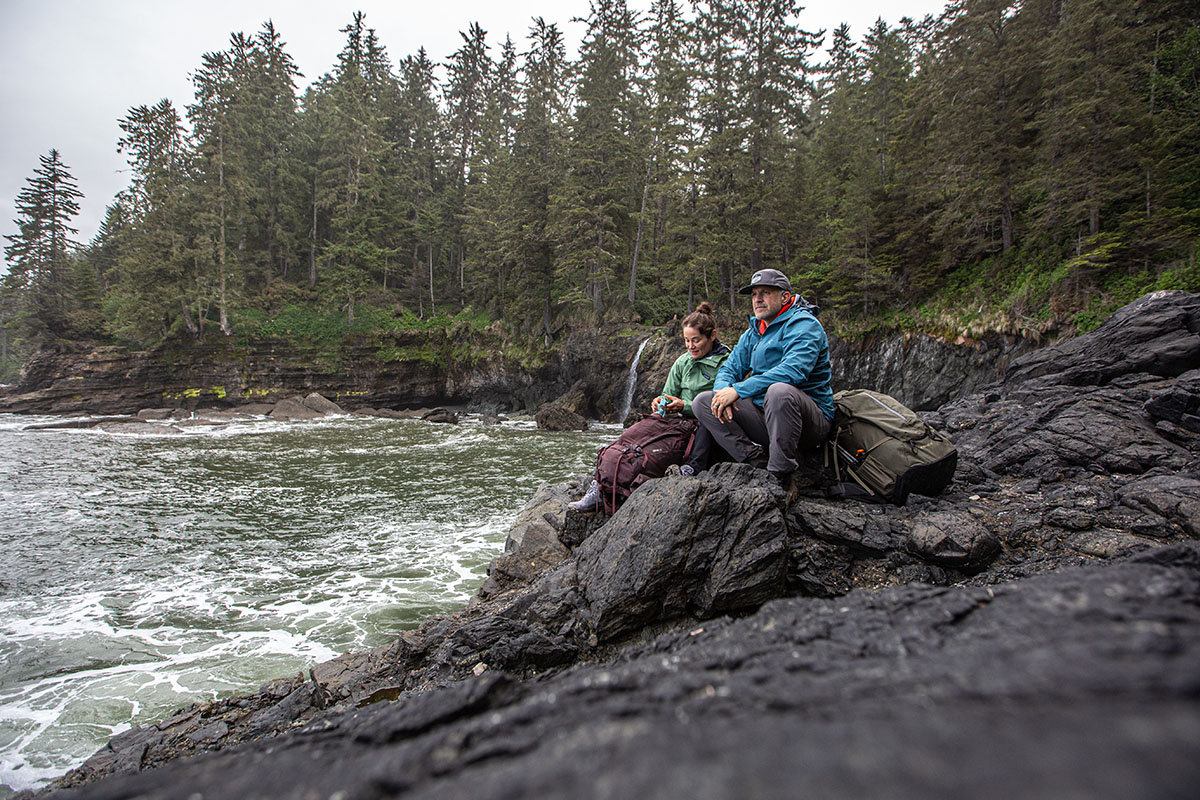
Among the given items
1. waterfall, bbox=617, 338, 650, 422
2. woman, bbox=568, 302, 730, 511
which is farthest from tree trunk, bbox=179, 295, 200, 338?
woman, bbox=568, 302, 730, 511

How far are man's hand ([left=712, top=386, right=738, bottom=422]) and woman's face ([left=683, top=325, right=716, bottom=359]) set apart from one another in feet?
2.76

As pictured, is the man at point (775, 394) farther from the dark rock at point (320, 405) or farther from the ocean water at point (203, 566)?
the dark rock at point (320, 405)

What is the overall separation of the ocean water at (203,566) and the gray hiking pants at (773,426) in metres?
3.79

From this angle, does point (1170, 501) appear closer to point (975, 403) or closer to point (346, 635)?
point (975, 403)

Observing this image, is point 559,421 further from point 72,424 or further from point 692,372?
point 72,424

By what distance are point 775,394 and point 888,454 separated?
1099 millimetres

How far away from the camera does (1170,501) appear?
11.0ft

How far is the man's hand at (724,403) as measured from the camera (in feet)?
12.8

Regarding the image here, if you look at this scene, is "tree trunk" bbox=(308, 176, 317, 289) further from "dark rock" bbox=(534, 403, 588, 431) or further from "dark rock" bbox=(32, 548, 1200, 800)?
"dark rock" bbox=(32, 548, 1200, 800)

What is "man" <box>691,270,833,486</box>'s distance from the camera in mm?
3752

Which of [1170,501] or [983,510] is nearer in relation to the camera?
[1170,501]

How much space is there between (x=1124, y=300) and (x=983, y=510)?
473 inches

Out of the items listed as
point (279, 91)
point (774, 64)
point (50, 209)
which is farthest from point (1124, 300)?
point (50, 209)

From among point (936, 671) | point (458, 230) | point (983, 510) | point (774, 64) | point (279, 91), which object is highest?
point (279, 91)
